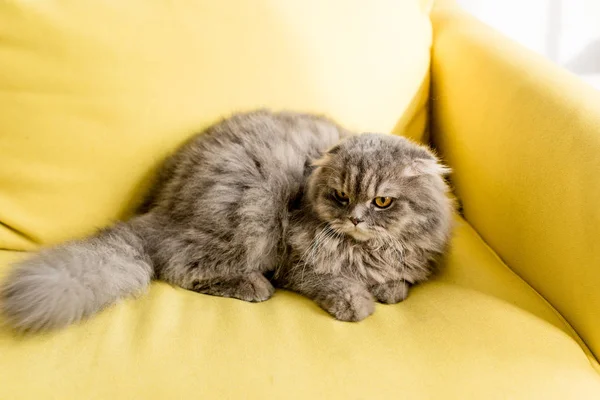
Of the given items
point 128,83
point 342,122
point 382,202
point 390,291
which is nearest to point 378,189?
point 382,202

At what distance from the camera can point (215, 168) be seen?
124cm

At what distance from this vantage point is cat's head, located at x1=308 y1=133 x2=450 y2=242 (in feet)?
3.77

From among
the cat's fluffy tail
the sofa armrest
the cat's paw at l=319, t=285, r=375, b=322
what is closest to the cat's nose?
the cat's paw at l=319, t=285, r=375, b=322

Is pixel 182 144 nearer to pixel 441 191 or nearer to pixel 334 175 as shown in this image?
pixel 334 175

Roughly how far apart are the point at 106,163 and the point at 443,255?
0.84 metres

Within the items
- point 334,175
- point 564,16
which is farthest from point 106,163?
point 564,16

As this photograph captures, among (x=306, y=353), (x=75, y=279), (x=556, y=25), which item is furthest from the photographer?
(x=556, y=25)

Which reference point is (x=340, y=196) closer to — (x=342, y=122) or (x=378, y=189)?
(x=378, y=189)

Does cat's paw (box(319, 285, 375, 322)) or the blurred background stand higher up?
the blurred background

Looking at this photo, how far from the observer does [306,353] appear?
919 millimetres

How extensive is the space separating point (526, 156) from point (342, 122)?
1.58ft

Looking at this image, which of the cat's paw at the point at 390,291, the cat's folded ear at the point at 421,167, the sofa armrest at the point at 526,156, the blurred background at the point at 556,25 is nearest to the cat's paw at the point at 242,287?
the cat's paw at the point at 390,291

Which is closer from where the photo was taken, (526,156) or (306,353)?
(306,353)

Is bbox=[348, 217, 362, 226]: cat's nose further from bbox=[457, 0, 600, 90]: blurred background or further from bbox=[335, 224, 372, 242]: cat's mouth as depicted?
bbox=[457, 0, 600, 90]: blurred background
